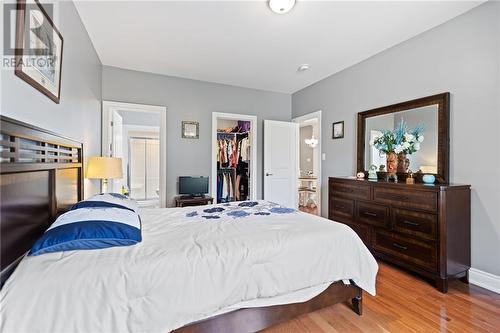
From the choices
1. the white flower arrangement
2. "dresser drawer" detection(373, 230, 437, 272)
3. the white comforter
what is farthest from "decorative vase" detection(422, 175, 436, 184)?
the white comforter

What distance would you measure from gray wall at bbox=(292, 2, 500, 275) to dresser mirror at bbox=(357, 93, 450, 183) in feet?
0.29

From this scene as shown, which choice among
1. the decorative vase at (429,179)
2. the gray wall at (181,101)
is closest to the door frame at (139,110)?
the gray wall at (181,101)

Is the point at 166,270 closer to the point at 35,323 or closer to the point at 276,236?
the point at 35,323

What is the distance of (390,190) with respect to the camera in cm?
256

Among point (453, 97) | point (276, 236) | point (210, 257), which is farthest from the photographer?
point (453, 97)

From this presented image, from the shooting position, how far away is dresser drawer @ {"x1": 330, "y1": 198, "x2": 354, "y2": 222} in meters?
3.05

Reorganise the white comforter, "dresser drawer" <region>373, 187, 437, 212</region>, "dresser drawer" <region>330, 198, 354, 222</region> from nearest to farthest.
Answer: the white comforter
"dresser drawer" <region>373, 187, 437, 212</region>
"dresser drawer" <region>330, 198, 354, 222</region>

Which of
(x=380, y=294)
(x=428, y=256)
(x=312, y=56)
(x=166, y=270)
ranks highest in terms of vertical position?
(x=312, y=56)

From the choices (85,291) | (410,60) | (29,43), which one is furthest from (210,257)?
(410,60)

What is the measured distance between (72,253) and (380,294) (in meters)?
2.33

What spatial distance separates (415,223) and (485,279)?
728 millimetres

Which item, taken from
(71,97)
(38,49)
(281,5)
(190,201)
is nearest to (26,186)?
(38,49)

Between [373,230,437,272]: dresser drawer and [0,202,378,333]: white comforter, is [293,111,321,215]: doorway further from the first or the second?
[0,202,378,333]: white comforter

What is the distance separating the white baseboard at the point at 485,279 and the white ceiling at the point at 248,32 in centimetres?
248
